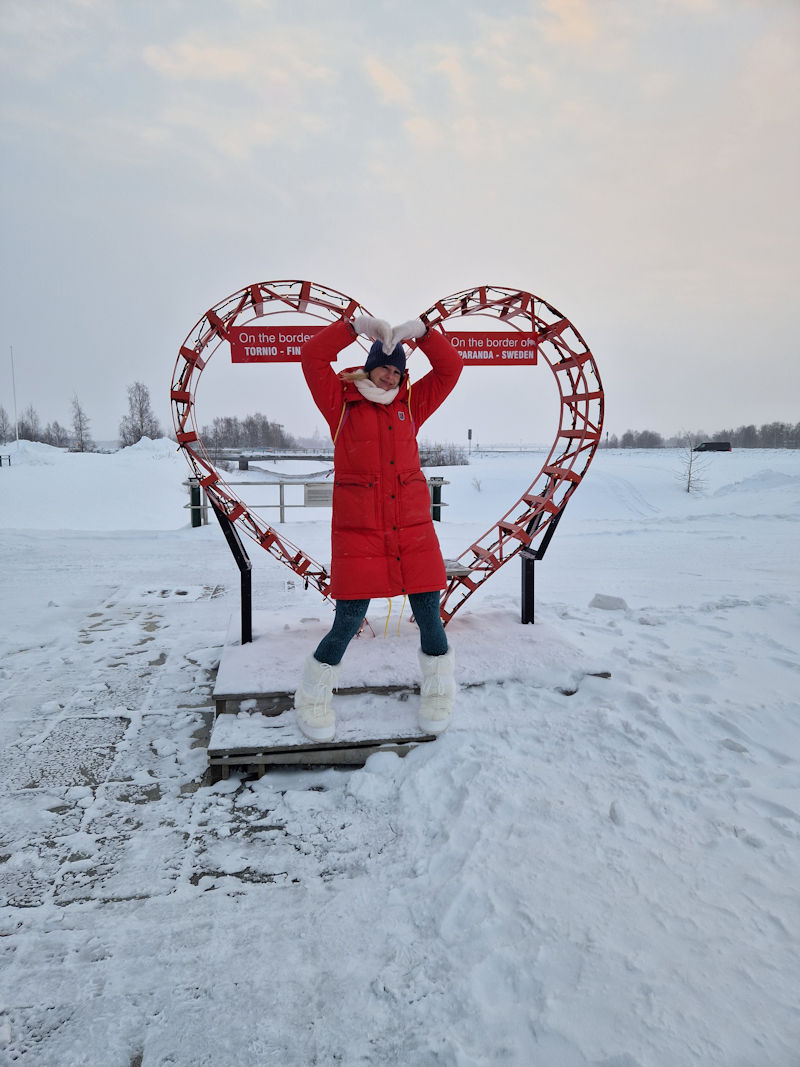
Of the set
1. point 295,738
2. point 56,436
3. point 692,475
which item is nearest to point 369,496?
point 295,738

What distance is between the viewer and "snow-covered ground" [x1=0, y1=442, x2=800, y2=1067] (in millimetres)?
1535

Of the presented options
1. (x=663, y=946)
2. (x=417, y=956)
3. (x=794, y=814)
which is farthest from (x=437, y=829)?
(x=794, y=814)

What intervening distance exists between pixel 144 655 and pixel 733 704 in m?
3.91

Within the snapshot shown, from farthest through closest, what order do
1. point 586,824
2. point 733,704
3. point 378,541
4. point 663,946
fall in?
point 733,704 < point 378,541 < point 586,824 < point 663,946

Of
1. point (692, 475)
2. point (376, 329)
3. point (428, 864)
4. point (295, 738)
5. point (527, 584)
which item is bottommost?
point (428, 864)

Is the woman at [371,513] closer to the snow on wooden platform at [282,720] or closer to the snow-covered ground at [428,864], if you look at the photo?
the snow on wooden platform at [282,720]

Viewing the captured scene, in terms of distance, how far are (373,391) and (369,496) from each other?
498 millimetres

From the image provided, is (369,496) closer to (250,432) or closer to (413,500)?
(413,500)

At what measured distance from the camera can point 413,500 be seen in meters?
2.85

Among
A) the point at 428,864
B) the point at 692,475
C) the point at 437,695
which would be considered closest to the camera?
the point at 428,864

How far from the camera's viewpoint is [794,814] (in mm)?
2287

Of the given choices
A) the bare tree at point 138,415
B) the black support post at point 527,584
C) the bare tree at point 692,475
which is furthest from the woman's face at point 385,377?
the bare tree at point 138,415

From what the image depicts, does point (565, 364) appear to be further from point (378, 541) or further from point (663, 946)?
point (663, 946)

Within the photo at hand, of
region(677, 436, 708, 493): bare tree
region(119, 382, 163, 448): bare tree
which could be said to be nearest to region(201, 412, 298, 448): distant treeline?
region(119, 382, 163, 448): bare tree
